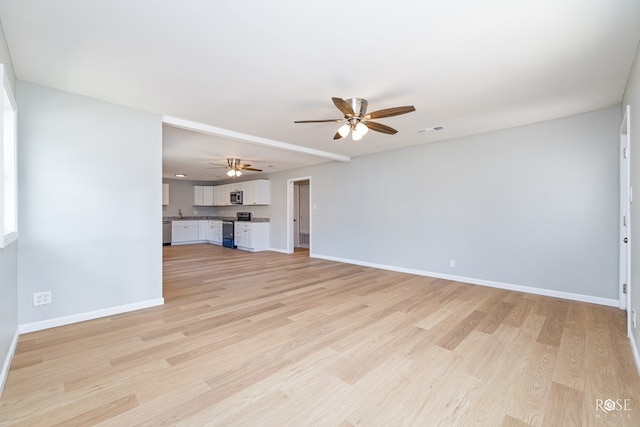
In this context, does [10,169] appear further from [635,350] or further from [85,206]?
[635,350]

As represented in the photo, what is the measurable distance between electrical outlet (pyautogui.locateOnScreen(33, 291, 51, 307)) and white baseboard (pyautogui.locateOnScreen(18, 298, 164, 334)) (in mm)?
177

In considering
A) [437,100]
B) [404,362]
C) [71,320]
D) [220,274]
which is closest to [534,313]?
[404,362]

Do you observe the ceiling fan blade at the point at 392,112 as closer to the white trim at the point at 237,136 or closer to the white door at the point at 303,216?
the white trim at the point at 237,136

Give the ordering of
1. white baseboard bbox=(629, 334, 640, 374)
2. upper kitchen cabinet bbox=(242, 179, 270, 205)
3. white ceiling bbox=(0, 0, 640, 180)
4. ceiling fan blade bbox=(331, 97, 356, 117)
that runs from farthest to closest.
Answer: upper kitchen cabinet bbox=(242, 179, 270, 205) → ceiling fan blade bbox=(331, 97, 356, 117) → white baseboard bbox=(629, 334, 640, 374) → white ceiling bbox=(0, 0, 640, 180)

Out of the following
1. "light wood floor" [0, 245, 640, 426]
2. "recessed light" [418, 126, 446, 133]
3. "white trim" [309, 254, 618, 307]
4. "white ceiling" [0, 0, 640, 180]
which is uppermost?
"white ceiling" [0, 0, 640, 180]

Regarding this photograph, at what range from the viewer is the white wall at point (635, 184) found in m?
2.02

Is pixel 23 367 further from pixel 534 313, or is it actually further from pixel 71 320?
pixel 534 313

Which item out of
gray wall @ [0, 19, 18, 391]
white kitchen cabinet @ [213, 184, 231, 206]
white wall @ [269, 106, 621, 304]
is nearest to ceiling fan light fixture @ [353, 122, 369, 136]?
white wall @ [269, 106, 621, 304]

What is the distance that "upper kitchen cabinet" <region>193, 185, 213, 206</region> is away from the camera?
10.1 metres

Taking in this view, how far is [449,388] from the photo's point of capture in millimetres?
1786

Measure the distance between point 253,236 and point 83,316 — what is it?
199 inches

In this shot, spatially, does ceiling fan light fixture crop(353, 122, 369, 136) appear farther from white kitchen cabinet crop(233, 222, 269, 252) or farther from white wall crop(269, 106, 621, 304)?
white kitchen cabinet crop(233, 222, 269, 252)

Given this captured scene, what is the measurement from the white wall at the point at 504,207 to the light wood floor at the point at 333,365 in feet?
1.84

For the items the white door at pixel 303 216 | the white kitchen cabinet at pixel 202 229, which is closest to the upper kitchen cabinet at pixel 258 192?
the white door at pixel 303 216
